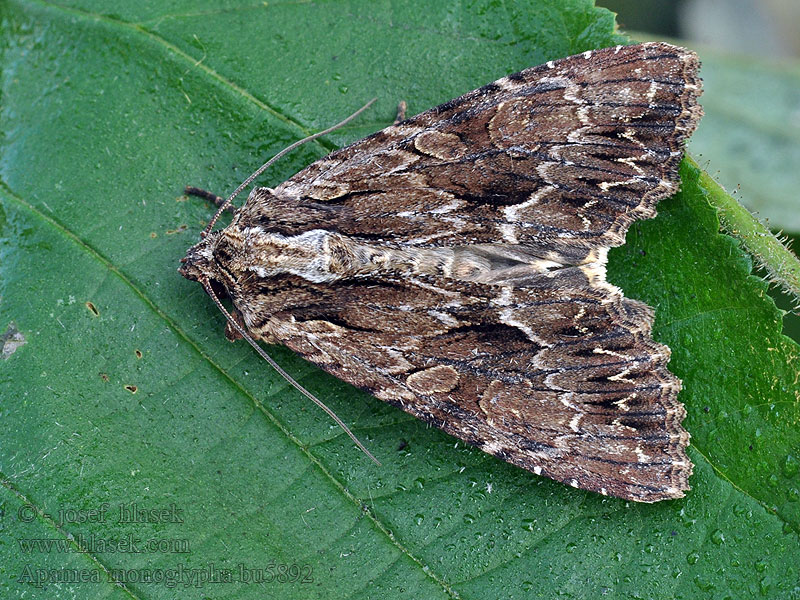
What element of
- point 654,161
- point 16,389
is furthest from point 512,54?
point 16,389

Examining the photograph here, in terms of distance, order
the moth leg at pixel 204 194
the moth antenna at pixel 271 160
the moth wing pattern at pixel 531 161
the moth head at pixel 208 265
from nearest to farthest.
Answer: the moth wing pattern at pixel 531 161
the moth head at pixel 208 265
the moth antenna at pixel 271 160
the moth leg at pixel 204 194

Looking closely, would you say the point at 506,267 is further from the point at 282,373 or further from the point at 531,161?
the point at 282,373

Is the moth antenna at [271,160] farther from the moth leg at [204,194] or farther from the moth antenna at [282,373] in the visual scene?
the moth antenna at [282,373]

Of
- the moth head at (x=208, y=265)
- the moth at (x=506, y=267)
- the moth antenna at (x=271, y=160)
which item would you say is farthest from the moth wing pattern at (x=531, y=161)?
Answer: the moth head at (x=208, y=265)

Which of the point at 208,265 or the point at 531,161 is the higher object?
the point at 208,265

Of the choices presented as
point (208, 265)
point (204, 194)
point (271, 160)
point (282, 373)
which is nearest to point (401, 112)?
point (271, 160)

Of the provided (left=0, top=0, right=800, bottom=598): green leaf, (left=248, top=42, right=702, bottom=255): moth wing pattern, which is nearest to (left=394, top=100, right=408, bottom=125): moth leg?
(left=0, top=0, right=800, bottom=598): green leaf

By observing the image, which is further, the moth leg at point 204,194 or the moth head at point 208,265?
the moth leg at point 204,194
